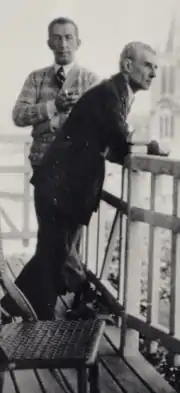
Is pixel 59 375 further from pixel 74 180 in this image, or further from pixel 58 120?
pixel 58 120

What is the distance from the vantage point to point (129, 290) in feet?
7.19

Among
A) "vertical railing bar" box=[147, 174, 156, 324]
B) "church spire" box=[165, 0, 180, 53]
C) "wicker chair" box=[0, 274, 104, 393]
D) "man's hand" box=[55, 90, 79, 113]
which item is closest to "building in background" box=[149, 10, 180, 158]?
"church spire" box=[165, 0, 180, 53]

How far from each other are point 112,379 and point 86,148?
0.66 meters

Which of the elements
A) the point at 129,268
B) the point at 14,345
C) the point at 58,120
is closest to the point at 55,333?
the point at 14,345

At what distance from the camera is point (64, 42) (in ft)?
6.99

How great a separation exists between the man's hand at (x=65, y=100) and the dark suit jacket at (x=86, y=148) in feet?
0.12

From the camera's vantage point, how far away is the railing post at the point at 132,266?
216 centimetres

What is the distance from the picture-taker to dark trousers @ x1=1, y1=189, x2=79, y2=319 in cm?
214

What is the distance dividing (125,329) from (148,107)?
677 millimetres

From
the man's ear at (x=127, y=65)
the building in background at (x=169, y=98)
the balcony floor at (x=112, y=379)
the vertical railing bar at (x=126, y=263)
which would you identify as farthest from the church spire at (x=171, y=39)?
the balcony floor at (x=112, y=379)

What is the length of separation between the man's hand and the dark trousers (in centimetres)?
26

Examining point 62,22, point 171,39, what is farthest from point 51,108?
point 171,39

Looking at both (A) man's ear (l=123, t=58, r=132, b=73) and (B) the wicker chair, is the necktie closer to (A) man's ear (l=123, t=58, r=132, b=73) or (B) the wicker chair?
(A) man's ear (l=123, t=58, r=132, b=73)

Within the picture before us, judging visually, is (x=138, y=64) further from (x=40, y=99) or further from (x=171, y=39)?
(x=40, y=99)
